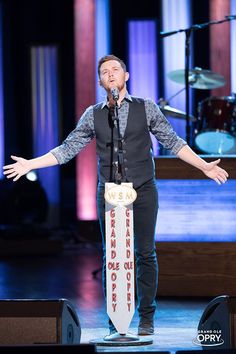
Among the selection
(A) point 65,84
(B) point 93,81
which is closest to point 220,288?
(B) point 93,81

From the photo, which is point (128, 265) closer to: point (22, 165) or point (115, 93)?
point (22, 165)

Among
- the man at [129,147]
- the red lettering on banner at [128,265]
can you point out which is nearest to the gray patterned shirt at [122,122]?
the man at [129,147]

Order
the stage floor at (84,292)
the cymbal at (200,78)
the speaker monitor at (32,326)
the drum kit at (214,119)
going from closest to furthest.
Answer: the speaker monitor at (32,326) < the stage floor at (84,292) < the cymbal at (200,78) < the drum kit at (214,119)

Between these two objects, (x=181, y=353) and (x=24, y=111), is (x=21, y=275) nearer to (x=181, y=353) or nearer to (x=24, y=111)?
(x=24, y=111)

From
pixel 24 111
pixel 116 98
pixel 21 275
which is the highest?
pixel 116 98

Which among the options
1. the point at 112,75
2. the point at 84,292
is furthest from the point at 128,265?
the point at 84,292

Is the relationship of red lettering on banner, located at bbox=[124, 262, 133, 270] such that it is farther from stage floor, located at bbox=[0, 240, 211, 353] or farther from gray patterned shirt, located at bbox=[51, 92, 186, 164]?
gray patterned shirt, located at bbox=[51, 92, 186, 164]

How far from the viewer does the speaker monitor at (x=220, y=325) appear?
387 cm

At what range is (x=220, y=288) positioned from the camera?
20.9 ft

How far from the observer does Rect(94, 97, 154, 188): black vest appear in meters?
4.62

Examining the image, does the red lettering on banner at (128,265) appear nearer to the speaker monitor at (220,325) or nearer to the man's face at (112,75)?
the speaker monitor at (220,325)

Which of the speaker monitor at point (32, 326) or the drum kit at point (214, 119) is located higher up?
the drum kit at point (214, 119)

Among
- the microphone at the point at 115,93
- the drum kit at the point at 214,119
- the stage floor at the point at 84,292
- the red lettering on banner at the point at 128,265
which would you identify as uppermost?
the microphone at the point at 115,93

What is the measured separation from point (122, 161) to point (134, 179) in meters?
0.27
